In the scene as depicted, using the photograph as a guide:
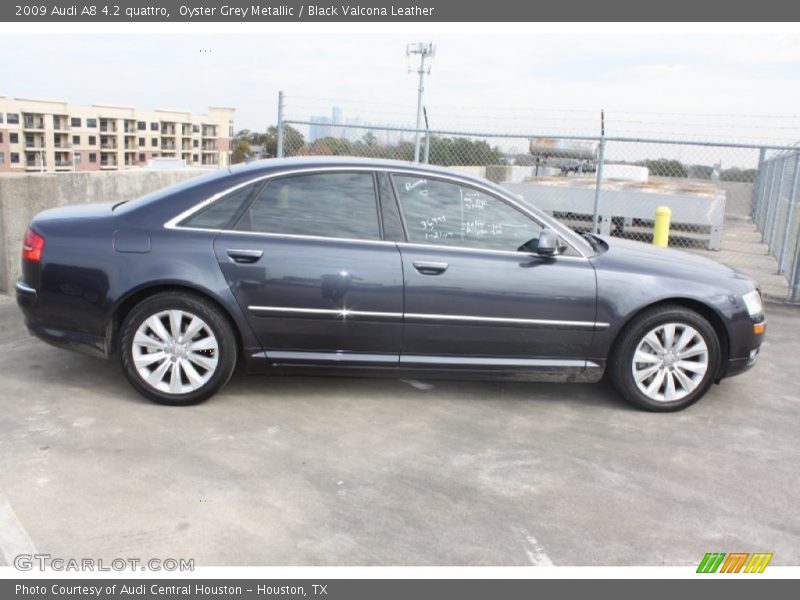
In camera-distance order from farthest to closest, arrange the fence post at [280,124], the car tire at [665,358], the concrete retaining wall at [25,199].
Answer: the fence post at [280,124]
the concrete retaining wall at [25,199]
the car tire at [665,358]

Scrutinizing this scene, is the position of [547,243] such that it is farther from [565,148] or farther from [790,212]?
[565,148]

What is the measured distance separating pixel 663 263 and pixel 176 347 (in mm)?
3292

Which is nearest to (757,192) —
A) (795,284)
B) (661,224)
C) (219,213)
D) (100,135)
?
(661,224)

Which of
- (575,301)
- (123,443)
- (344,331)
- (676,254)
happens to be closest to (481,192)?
(575,301)

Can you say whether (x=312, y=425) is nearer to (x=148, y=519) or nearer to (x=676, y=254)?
(x=148, y=519)

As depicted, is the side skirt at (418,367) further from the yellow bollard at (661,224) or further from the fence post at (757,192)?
the fence post at (757,192)

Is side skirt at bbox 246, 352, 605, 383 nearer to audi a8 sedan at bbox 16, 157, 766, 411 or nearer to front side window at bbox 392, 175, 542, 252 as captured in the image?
audi a8 sedan at bbox 16, 157, 766, 411

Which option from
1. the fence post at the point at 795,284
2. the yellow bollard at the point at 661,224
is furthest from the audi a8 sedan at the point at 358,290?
the yellow bollard at the point at 661,224

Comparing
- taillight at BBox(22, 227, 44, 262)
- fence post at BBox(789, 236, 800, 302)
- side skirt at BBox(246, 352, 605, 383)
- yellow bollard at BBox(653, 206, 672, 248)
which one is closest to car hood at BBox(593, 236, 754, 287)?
side skirt at BBox(246, 352, 605, 383)

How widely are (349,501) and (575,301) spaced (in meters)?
2.08

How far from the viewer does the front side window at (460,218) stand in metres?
4.64

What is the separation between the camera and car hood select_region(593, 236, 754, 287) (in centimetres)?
477

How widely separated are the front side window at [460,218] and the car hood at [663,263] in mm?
584

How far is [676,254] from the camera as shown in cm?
528
